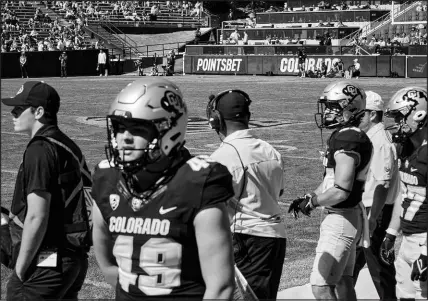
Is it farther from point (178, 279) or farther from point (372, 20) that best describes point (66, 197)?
point (372, 20)

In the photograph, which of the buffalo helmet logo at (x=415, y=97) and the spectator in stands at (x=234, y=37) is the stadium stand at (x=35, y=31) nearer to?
the spectator in stands at (x=234, y=37)

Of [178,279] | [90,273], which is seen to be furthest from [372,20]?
[178,279]

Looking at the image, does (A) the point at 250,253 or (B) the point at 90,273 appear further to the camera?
(B) the point at 90,273

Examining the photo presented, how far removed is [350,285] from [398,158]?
4.09 feet

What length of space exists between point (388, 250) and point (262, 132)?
12.5 meters

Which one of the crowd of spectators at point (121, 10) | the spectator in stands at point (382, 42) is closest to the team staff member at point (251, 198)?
the spectator in stands at point (382, 42)

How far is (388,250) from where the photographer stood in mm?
6117

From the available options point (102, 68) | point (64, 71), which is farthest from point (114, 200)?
point (102, 68)

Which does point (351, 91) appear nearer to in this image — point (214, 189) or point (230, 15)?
point (214, 189)

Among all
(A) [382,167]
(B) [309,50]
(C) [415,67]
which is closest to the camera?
(A) [382,167]

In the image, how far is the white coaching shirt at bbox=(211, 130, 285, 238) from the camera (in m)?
5.08

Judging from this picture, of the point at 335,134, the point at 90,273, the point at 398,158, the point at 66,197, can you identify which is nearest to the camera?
the point at 66,197

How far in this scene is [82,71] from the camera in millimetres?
48562

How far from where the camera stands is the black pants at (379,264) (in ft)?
20.8
